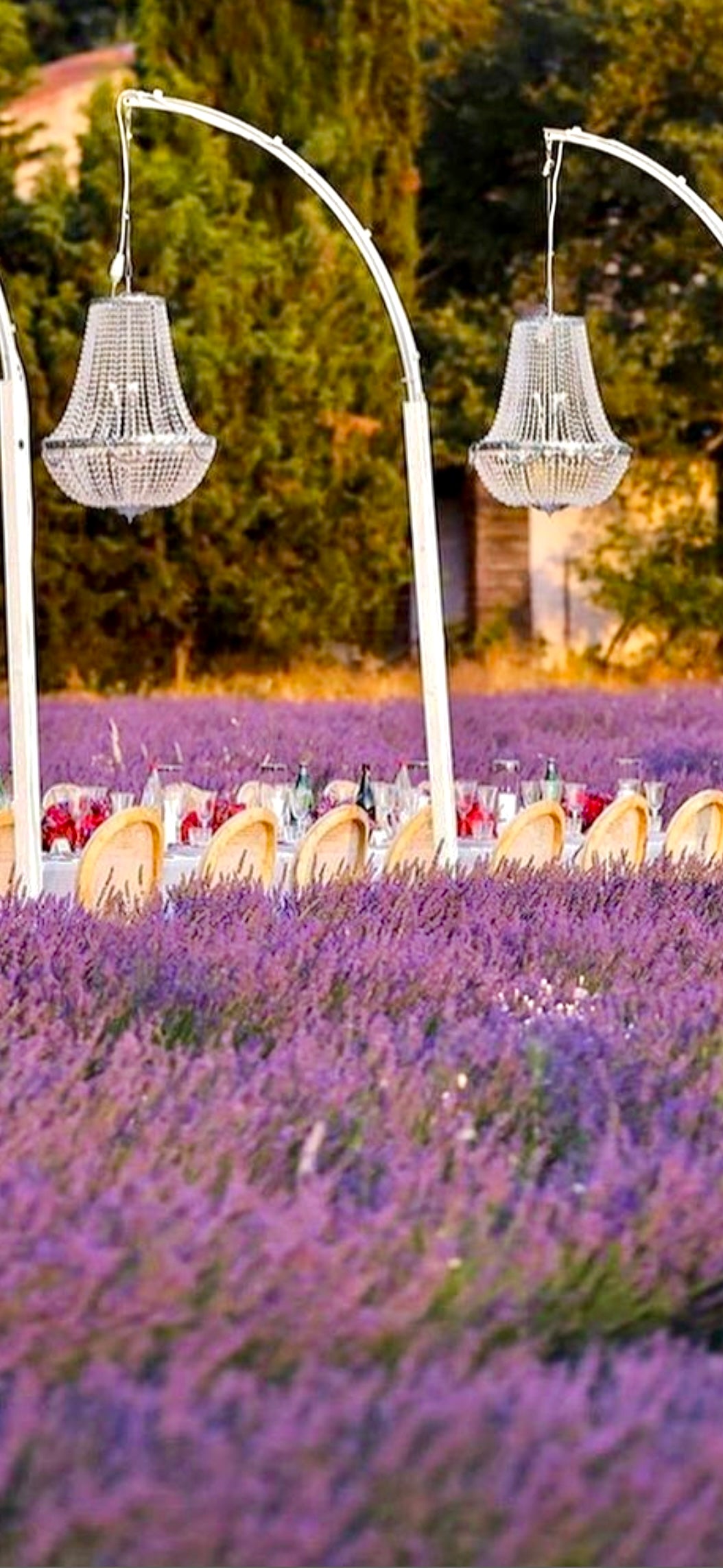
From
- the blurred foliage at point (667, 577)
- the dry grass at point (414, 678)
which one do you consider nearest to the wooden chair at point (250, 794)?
the dry grass at point (414, 678)

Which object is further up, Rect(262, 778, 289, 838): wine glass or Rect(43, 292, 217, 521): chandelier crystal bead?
Rect(43, 292, 217, 521): chandelier crystal bead

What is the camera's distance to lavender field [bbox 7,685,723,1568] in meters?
2.32

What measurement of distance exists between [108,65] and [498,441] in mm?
21078

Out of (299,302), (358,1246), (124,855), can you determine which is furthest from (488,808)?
(299,302)

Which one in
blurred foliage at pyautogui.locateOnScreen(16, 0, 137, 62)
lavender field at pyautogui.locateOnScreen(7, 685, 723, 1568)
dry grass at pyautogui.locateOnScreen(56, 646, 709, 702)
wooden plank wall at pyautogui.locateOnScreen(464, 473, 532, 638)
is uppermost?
blurred foliage at pyautogui.locateOnScreen(16, 0, 137, 62)

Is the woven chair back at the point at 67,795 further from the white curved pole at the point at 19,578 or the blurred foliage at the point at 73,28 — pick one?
the blurred foliage at the point at 73,28

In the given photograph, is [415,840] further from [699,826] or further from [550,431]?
[550,431]

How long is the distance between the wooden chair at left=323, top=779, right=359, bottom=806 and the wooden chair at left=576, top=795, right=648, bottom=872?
51.4 inches

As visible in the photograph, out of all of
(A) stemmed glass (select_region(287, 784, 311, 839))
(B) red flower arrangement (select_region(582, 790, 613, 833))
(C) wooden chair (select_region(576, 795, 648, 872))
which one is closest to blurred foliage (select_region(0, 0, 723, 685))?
(B) red flower arrangement (select_region(582, 790, 613, 833))

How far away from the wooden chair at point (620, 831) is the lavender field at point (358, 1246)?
402 centimetres

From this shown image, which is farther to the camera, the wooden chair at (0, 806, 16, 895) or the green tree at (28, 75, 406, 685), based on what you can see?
the green tree at (28, 75, 406, 685)

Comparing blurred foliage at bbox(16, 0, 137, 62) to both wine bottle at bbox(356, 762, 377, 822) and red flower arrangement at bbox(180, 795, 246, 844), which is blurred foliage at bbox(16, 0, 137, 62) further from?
red flower arrangement at bbox(180, 795, 246, 844)

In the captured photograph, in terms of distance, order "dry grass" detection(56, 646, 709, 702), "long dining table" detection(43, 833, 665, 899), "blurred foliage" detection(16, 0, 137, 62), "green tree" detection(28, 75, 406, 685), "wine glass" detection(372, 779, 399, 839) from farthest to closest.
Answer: "blurred foliage" detection(16, 0, 137, 62), "green tree" detection(28, 75, 406, 685), "dry grass" detection(56, 646, 709, 702), "wine glass" detection(372, 779, 399, 839), "long dining table" detection(43, 833, 665, 899)

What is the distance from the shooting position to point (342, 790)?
36.2ft
